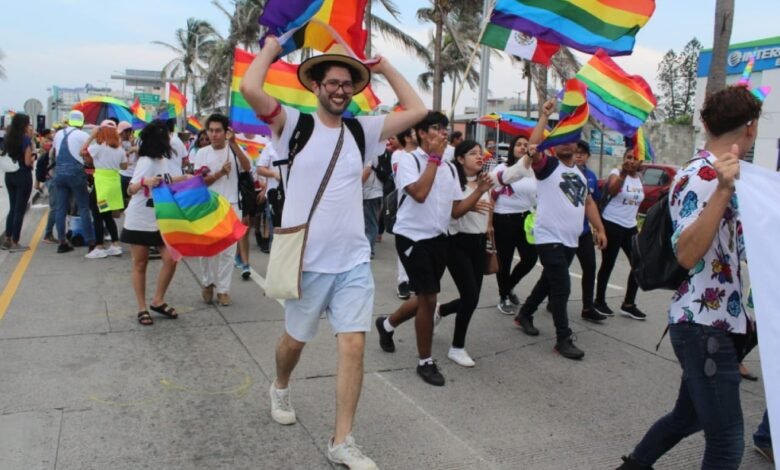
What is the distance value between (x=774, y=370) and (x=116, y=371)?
401cm

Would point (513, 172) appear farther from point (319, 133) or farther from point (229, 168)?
point (229, 168)

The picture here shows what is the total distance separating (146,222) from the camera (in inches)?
234

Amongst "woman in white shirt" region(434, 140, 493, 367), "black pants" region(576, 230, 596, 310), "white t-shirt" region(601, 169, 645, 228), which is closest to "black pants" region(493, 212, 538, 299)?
"black pants" region(576, 230, 596, 310)

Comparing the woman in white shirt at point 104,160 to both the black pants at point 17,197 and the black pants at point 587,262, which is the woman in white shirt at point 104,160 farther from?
the black pants at point 587,262

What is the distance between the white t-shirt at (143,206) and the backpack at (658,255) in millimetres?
4455

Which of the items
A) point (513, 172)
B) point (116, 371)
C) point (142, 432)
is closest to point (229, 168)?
point (116, 371)

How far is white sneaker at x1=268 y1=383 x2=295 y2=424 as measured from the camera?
3.80 m

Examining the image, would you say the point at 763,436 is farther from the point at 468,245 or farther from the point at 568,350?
the point at 468,245

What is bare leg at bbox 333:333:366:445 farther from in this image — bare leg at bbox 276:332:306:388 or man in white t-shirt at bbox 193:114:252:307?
man in white t-shirt at bbox 193:114:252:307

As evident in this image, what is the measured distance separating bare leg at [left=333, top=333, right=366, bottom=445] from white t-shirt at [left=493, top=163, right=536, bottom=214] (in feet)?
11.7

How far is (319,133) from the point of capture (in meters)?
3.41

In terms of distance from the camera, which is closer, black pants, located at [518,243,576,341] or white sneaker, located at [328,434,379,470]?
white sneaker, located at [328,434,379,470]

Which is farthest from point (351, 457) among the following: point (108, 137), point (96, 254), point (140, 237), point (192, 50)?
point (192, 50)

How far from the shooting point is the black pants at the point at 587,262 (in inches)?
244
